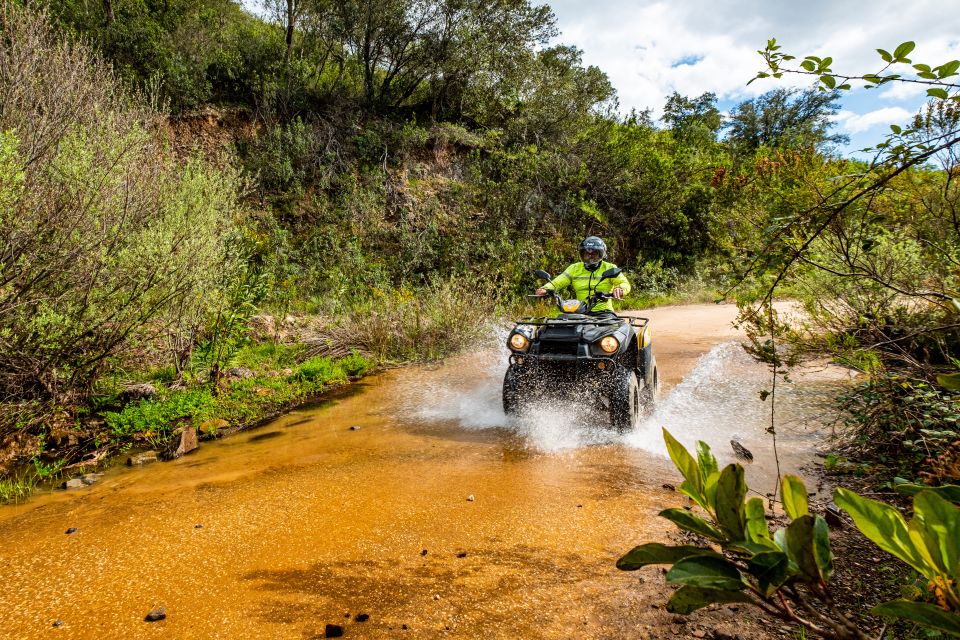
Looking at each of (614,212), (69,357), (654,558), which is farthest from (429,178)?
(654,558)

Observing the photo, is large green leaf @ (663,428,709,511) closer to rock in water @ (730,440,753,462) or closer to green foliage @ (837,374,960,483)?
green foliage @ (837,374,960,483)

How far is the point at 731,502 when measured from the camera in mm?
806

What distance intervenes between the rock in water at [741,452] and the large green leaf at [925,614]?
3962mm

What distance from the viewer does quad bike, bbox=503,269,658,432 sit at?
4.48 metres

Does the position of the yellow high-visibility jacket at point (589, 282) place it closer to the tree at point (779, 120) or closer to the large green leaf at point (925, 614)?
the large green leaf at point (925, 614)

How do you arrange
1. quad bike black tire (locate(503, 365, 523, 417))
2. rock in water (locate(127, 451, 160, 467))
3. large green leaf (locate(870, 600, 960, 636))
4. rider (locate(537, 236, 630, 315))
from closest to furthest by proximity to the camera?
large green leaf (locate(870, 600, 960, 636)), rock in water (locate(127, 451, 160, 467)), quad bike black tire (locate(503, 365, 523, 417)), rider (locate(537, 236, 630, 315))

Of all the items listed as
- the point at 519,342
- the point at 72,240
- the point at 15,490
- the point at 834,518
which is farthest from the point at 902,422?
the point at 72,240

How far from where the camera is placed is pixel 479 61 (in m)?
16.3

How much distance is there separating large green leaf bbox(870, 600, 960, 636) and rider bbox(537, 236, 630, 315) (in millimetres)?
4902

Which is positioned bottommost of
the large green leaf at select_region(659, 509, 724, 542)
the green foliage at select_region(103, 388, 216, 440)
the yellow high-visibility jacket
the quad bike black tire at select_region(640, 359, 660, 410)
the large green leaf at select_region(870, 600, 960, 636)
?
the green foliage at select_region(103, 388, 216, 440)

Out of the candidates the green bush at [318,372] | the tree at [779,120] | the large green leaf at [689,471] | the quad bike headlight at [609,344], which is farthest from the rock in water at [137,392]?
the tree at [779,120]

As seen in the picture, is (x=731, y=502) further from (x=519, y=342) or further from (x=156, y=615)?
(x=519, y=342)

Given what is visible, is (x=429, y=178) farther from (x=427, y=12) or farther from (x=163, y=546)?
(x=163, y=546)

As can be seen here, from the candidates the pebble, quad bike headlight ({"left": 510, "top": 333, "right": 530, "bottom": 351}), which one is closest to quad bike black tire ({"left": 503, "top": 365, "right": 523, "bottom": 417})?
quad bike headlight ({"left": 510, "top": 333, "right": 530, "bottom": 351})
